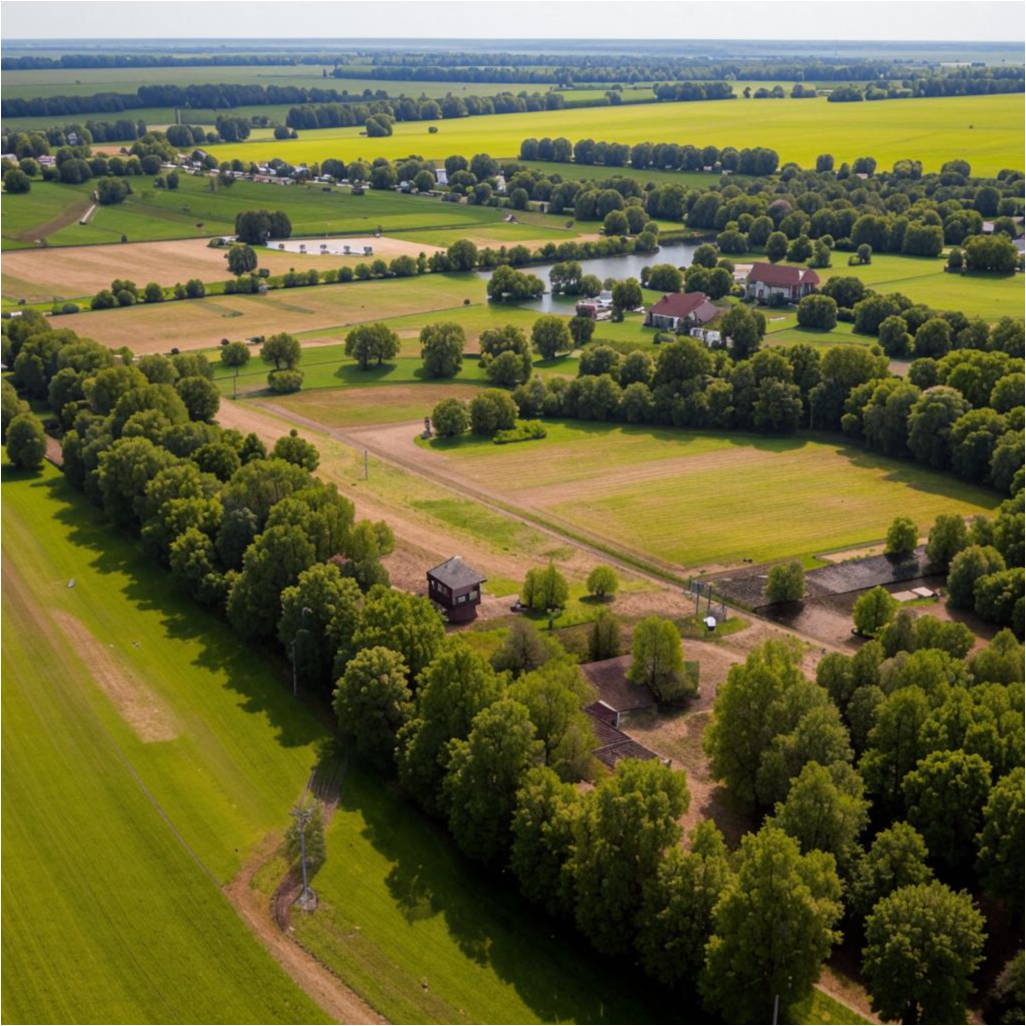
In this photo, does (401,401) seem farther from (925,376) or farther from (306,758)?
(306,758)

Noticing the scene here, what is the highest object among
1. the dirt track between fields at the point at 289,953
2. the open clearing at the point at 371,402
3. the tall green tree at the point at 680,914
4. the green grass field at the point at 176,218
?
the green grass field at the point at 176,218

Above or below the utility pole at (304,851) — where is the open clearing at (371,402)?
above

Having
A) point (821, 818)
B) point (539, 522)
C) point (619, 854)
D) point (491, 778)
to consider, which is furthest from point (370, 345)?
point (821, 818)

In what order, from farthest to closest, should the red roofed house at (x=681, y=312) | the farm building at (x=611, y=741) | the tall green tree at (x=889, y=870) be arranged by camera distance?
→ 1. the red roofed house at (x=681, y=312)
2. the farm building at (x=611, y=741)
3. the tall green tree at (x=889, y=870)

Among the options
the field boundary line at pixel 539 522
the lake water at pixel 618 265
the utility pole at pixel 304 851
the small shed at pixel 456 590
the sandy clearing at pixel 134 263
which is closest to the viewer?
the utility pole at pixel 304 851

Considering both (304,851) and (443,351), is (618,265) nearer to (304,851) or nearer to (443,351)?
(443,351)

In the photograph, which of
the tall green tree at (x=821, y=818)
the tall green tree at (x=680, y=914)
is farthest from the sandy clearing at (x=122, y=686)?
the tall green tree at (x=821, y=818)

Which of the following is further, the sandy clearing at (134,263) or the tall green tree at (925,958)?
the sandy clearing at (134,263)

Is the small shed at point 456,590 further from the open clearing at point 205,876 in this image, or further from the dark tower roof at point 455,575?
the open clearing at point 205,876
